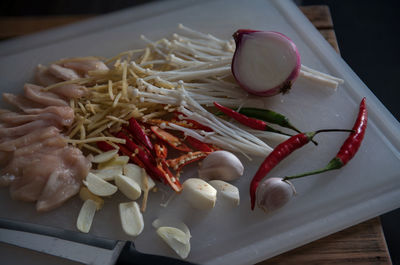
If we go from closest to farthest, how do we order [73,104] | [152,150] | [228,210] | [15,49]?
[228,210] < [152,150] < [73,104] < [15,49]

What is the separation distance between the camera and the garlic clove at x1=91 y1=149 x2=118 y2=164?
7.83ft

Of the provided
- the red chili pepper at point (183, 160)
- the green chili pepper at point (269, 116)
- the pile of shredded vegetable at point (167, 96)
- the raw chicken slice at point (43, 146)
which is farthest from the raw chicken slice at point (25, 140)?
the green chili pepper at point (269, 116)

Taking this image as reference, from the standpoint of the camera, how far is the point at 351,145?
2363mm

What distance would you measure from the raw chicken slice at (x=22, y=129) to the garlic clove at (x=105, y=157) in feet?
1.33

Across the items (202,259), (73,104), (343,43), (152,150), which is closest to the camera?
(202,259)

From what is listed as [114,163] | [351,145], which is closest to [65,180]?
[114,163]

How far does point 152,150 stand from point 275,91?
814 millimetres

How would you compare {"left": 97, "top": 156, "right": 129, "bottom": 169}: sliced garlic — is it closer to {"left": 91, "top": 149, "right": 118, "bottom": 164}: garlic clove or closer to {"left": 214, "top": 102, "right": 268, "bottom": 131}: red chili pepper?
{"left": 91, "top": 149, "right": 118, "bottom": 164}: garlic clove

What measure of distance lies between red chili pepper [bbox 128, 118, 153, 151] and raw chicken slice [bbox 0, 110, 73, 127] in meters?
0.37

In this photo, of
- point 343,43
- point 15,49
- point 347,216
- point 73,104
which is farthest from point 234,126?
point 343,43

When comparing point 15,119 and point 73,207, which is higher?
point 15,119

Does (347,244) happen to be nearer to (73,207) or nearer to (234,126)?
(234,126)

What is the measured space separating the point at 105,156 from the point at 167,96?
21.0 inches

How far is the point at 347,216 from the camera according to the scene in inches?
83.4
